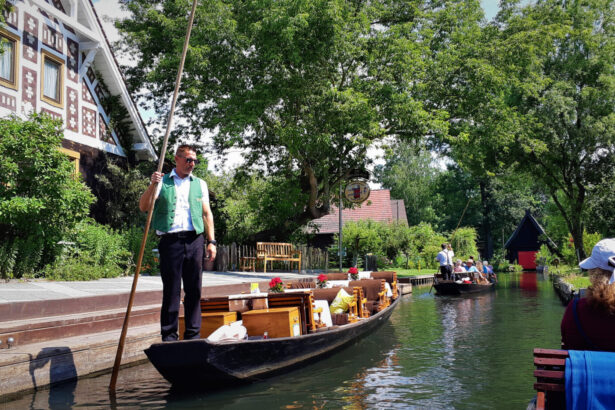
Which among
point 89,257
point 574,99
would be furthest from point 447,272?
point 89,257

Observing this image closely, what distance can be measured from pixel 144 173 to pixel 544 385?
Answer: 1657cm

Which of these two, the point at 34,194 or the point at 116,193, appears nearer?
the point at 34,194

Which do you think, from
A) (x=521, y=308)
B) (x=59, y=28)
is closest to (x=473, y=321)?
(x=521, y=308)

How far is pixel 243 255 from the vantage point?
21906 millimetres

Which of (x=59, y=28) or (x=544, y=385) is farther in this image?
(x=59, y=28)

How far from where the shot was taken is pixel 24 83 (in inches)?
552

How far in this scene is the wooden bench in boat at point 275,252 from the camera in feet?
66.6

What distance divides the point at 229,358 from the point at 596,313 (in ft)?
13.2

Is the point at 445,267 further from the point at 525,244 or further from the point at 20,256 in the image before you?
the point at 525,244

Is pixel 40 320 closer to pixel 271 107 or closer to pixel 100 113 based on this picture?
pixel 100 113

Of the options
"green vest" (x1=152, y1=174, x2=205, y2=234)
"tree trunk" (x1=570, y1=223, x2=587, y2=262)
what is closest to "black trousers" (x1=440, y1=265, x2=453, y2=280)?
"tree trunk" (x1=570, y1=223, x2=587, y2=262)

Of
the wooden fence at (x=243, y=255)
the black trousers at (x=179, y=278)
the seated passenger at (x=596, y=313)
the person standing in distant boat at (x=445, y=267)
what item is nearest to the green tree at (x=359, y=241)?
the wooden fence at (x=243, y=255)

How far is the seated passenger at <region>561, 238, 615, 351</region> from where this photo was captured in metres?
3.09

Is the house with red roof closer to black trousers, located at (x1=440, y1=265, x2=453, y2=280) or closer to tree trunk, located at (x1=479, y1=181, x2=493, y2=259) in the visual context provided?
black trousers, located at (x1=440, y1=265, x2=453, y2=280)
